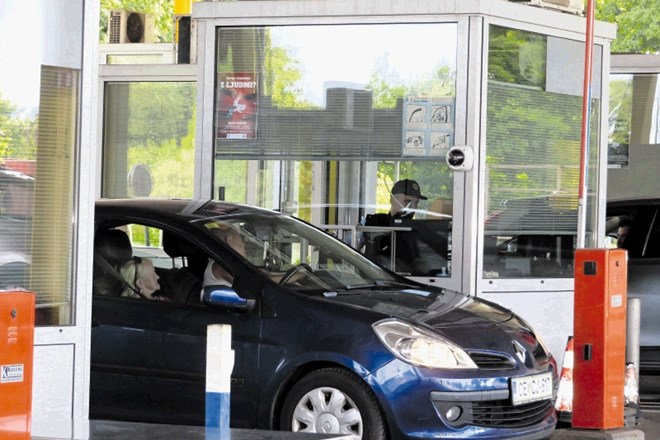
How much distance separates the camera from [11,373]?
4.75 meters

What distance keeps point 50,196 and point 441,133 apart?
186 inches

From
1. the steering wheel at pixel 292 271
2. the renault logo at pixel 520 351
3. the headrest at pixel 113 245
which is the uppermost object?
the headrest at pixel 113 245

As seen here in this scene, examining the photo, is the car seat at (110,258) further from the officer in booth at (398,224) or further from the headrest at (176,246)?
the officer in booth at (398,224)

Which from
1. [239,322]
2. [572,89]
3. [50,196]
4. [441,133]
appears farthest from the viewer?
[572,89]

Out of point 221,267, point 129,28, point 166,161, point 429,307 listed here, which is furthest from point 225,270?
point 129,28

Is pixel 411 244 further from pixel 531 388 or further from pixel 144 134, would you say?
pixel 144 134

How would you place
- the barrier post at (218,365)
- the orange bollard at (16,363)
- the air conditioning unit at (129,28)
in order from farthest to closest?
the air conditioning unit at (129,28)
the barrier post at (218,365)
the orange bollard at (16,363)

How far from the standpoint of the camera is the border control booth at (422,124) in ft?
34.9

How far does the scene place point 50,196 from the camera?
649 centimetres

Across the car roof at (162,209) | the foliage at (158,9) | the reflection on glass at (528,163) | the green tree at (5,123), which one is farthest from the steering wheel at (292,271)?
the foliage at (158,9)

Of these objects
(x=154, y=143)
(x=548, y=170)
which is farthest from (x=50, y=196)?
(x=154, y=143)

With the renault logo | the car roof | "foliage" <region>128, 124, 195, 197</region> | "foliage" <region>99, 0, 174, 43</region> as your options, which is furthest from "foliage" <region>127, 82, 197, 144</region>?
"foliage" <region>99, 0, 174, 43</region>

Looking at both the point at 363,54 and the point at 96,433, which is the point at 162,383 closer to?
the point at 96,433

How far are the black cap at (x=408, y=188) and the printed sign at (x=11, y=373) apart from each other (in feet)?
20.4
